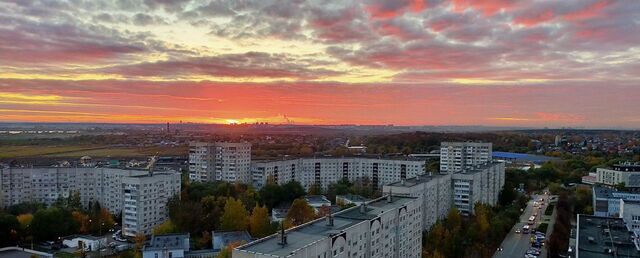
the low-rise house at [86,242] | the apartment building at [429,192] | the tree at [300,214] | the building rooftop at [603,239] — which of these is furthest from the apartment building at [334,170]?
the building rooftop at [603,239]

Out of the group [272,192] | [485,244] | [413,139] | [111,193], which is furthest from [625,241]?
[413,139]

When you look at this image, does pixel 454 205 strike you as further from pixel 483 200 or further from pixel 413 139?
pixel 413 139

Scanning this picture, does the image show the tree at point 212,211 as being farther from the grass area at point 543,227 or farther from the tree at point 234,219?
the grass area at point 543,227

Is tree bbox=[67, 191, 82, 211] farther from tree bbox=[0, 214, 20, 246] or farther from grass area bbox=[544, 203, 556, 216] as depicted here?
grass area bbox=[544, 203, 556, 216]

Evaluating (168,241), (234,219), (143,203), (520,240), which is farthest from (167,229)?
(520,240)

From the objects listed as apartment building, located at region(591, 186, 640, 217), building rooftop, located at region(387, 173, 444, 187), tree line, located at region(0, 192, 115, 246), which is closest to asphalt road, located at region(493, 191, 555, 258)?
apartment building, located at region(591, 186, 640, 217)
